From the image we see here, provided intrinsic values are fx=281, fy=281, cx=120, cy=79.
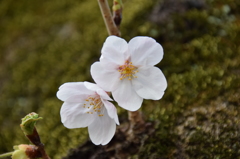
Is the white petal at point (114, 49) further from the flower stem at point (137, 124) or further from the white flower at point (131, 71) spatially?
the flower stem at point (137, 124)

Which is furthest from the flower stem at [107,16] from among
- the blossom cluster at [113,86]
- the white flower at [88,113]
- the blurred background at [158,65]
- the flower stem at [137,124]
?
the blurred background at [158,65]

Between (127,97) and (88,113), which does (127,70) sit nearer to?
(127,97)

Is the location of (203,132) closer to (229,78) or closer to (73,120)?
(229,78)

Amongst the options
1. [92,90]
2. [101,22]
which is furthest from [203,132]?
[101,22]

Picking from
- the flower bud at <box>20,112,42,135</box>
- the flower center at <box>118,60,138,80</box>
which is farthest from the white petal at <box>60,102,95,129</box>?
the flower center at <box>118,60,138,80</box>

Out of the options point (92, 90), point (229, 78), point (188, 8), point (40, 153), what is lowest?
point (229, 78)

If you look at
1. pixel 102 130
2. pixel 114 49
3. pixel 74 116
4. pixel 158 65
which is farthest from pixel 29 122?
pixel 158 65

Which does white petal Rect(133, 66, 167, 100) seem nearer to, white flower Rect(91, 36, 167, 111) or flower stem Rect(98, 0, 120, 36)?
white flower Rect(91, 36, 167, 111)

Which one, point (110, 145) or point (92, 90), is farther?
point (110, 145)
